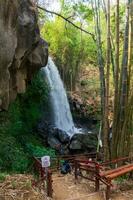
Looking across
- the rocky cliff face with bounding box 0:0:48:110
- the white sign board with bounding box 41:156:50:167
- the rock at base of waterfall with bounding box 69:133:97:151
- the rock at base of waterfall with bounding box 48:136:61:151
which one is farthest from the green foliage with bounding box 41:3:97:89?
the white sign board with bounding box 41:156:50:167

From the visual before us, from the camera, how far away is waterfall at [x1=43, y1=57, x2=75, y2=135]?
14672 mm

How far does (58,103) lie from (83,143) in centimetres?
315

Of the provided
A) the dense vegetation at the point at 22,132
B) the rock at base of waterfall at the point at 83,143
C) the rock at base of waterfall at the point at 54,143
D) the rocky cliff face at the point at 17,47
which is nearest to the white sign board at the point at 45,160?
the rocky cliff face at the point at 17,47

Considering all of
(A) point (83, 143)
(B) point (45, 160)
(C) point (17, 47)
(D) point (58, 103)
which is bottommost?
(A) point (83, 143)

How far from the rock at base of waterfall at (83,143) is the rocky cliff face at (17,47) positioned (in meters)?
4.40

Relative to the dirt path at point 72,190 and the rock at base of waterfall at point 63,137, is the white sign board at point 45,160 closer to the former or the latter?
the dirt path at point 72,190

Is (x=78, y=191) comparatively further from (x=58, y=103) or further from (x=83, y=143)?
(x=58, y=103)

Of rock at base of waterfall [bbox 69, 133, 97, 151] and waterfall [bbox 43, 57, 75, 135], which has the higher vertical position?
waterfall [bbox 43, 57, 75, 135]

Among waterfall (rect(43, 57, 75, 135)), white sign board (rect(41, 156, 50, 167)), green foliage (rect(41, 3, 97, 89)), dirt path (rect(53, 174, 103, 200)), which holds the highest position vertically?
green foliage (rect(41, 3, 97, 89))

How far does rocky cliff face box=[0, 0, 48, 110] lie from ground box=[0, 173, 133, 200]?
1639 millimetres

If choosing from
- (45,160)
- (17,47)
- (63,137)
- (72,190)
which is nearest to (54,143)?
(63,137)

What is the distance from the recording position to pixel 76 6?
10680 millimetres

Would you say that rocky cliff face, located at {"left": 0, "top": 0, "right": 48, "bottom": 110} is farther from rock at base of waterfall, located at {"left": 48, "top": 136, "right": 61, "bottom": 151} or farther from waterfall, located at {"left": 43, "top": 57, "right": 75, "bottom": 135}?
waterfall, located at {"left": 43, "top": 57, "right": 75, "bottom": 135}

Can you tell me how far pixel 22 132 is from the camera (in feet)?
36.2
